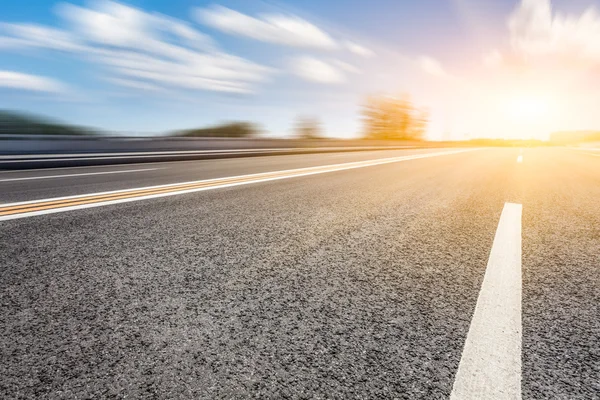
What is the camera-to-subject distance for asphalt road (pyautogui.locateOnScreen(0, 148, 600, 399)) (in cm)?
115

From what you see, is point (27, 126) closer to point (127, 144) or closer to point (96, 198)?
point (127, 144)

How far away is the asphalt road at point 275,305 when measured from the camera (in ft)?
3.76

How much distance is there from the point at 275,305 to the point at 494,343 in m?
0.91

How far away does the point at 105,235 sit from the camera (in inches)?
110

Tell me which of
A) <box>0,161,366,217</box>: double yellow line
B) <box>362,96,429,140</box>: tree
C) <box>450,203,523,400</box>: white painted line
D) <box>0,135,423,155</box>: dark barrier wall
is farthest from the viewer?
<box>362,96,429,140</box>: tree

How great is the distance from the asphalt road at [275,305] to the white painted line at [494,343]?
24mm

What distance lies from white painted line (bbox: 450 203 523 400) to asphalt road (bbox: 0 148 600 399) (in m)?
0.02

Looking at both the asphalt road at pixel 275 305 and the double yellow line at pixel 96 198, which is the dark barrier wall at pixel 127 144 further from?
the asphalt road at pixel 275 305

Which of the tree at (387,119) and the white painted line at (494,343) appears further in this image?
the tree at (387,119)

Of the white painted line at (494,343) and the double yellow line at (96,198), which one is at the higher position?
the white painted line at (494,343)

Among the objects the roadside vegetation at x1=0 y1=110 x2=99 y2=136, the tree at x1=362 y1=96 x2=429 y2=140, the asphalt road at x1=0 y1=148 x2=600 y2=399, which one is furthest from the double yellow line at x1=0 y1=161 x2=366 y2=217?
the tree at x1=362 y1=96 x2=429 y2=140

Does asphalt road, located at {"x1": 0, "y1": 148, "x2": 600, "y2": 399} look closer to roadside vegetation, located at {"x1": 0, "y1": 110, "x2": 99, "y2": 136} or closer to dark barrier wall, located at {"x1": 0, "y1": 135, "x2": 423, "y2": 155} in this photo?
dark barrier wall, located at {"x1": 0, "y1": 135, "x2": 423, "y2": 155}

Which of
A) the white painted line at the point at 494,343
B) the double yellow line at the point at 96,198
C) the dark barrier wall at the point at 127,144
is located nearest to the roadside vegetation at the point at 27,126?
the dark barrier wall at the point at 127,144

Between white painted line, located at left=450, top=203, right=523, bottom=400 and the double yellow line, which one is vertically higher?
white painted line, located at left=450, top=203, right=523, bottom=400
